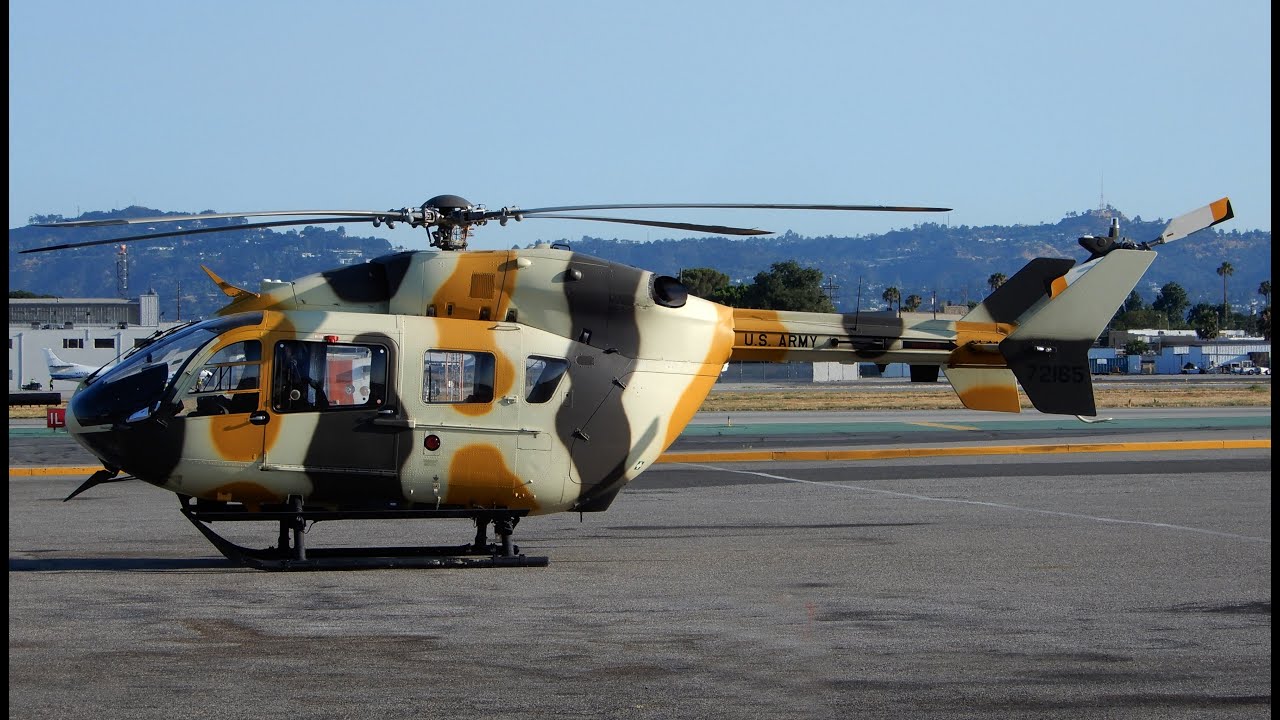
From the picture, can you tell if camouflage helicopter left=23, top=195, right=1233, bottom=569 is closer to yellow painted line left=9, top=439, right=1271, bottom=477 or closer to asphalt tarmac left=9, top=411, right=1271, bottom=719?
asphalt tarmac left=9, top=411, right=1271, bottom=719

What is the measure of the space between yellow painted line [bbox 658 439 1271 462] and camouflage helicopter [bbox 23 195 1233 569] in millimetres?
10081

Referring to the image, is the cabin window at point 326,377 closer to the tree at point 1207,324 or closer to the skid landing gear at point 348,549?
the skid landing gear at point 348,549

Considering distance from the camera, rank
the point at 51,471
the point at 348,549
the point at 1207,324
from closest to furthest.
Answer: the point at 348,549
the point at 51,471
the point at 1207,324

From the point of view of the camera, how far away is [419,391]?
1134cm

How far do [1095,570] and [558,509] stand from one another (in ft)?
15.8

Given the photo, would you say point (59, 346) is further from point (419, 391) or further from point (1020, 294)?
point (1020, 294)

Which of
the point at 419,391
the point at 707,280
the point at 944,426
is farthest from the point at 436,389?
the point at 707,280

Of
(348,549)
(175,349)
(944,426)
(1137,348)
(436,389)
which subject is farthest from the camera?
(1137,348)

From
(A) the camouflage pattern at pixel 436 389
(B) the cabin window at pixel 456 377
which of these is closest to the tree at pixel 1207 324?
(A) the camouflage pattern at pixel 436 389

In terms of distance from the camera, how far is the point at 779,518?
15.0 m

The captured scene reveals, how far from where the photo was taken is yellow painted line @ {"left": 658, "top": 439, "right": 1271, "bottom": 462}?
22656 millimetres

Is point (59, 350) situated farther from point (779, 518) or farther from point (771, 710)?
point (771, 710)

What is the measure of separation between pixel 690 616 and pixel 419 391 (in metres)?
3.51

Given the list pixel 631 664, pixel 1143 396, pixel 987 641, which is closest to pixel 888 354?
pixel 987 641
